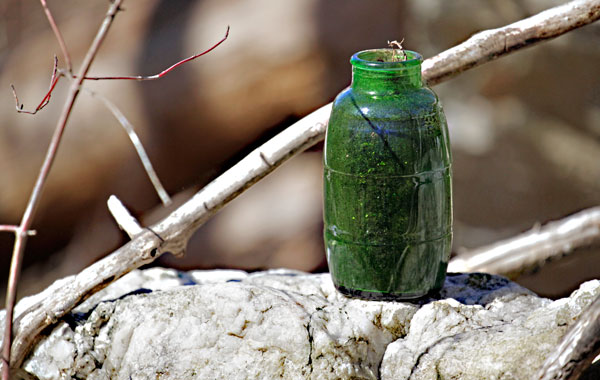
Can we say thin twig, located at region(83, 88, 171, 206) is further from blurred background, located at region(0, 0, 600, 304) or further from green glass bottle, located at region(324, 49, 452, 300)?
blurred background, located at region(0, 0, 600, 304)

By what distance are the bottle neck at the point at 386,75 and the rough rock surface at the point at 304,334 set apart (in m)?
0.58

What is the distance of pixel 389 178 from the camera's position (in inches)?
76.6

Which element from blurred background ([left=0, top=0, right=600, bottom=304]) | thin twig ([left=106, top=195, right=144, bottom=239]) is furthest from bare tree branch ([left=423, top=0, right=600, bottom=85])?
blurred background ([left=0, top=0, right=600, bottom=304])

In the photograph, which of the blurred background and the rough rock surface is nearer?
the rough rock surface

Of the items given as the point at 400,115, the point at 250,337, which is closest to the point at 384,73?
the point at 400,115

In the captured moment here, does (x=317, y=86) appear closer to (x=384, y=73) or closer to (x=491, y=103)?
(x=491, y=103)

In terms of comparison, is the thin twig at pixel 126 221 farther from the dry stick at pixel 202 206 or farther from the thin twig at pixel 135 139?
the thin twig at pixel 135 139

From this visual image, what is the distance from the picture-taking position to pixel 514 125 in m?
4.04

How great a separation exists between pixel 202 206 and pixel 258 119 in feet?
5.45

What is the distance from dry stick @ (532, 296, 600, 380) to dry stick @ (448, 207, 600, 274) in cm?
176

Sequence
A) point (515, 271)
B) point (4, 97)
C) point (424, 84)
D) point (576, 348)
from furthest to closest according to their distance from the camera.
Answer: point (4, 97), point (515, 271), point (424, 84), point (576, 348)

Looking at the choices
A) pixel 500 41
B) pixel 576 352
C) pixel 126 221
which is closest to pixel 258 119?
pixel 126 221

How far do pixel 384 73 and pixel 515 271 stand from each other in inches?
75.6

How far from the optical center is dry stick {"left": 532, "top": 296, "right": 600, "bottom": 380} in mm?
1698
